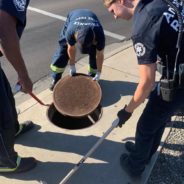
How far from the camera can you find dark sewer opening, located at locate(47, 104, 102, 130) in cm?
496

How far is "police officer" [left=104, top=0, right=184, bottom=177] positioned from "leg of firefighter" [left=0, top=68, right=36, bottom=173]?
107 cm

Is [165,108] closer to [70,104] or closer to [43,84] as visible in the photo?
[70,104]

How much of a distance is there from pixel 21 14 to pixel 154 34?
110cm

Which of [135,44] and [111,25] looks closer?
[135,44]

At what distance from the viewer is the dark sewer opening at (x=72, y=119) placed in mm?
4965

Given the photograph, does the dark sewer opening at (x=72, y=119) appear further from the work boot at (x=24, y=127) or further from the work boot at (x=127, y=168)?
the work boot at (x=127, y=168)

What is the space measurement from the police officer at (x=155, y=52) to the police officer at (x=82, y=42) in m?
1.49

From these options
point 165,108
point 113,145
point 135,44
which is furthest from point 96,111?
point 135,44

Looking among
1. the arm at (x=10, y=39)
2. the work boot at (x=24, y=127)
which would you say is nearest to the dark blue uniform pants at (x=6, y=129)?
the arm at (x=10, y=39)

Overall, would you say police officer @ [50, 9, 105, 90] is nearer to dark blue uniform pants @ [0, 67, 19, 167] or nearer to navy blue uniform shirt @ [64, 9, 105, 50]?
navy blue uniform shirt @ [64, 9, 105, 50]

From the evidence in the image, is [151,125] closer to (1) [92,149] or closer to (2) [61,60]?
(1) [92,149]

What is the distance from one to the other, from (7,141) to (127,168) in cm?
122

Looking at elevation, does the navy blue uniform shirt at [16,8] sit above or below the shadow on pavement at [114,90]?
above

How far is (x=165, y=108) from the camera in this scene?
11.2 feet
